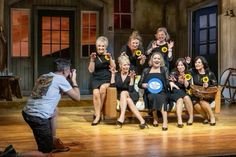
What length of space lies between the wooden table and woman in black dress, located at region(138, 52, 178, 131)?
12.2 feet

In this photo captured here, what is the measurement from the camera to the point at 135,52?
6.37 meters

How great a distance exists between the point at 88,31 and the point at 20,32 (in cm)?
165

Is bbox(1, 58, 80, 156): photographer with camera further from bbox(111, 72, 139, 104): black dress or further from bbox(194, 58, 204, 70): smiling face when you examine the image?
bbox(194, 58, 204, 70): smiling face

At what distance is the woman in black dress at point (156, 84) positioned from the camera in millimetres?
5874

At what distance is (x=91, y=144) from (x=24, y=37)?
6.83 meters

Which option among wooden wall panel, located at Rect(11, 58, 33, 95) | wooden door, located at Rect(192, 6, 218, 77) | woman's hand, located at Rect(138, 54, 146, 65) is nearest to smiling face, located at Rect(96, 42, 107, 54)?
woman's hand, located at Rect(138, 54, 146, 65)

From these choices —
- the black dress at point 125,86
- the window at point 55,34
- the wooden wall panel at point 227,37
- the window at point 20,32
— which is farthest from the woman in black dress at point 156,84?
the window at point 20,32

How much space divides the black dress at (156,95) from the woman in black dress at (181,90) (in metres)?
0.17

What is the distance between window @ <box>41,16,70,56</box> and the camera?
11081 mm

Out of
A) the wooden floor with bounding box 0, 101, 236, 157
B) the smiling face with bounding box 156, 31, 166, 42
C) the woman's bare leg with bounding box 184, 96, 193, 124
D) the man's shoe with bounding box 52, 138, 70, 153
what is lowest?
the wooden floor with bounding box 0, 101, 236, 157

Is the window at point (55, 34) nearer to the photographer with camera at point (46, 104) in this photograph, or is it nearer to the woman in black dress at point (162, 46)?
the woman in black dress at point (162, 46)

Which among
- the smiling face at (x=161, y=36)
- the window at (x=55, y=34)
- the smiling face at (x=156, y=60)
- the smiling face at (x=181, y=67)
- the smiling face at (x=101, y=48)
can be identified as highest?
the window at (x=55, y=34)

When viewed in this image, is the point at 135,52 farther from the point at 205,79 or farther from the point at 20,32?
the point at 20,32

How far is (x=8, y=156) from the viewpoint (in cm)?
348
